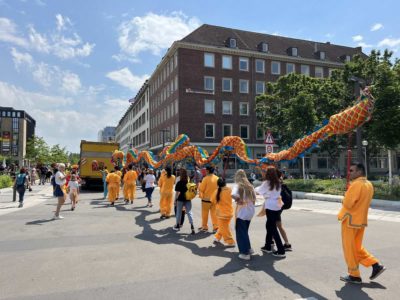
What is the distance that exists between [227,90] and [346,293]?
43421 mm

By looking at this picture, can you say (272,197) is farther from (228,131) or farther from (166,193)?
(228,131)

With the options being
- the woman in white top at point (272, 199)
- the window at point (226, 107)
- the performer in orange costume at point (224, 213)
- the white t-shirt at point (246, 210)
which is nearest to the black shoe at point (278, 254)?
the woman in white top at point (272, 199)

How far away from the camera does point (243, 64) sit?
48.0m

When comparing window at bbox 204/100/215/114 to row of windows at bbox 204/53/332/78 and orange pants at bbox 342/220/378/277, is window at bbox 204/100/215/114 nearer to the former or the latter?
row of windows at bbox 204/53/332/78

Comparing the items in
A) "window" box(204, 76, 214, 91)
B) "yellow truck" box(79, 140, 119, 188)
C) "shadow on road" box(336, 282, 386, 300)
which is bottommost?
"shadow on road" box(336, 282, 386, 300)

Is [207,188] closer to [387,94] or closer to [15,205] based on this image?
[15,205]

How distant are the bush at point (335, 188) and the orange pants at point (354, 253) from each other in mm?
11940

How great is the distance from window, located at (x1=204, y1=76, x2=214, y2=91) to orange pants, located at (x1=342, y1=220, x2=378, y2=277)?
4169cm

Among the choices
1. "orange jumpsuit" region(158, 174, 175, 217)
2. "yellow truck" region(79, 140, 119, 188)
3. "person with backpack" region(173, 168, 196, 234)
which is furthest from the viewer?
"yellow truck" region(79, 140, 119, 188)

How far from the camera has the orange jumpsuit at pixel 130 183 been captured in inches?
619

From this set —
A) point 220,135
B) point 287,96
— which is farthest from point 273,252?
point 220,135

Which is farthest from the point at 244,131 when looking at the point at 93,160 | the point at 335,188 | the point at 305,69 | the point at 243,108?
the point at 335,188

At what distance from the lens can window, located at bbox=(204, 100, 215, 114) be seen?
150 ft

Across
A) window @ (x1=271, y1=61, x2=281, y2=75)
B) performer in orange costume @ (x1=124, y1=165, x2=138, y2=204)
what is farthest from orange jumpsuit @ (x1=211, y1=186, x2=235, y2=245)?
window @ (x1=271, y1=61, x2=281, y2=75)
